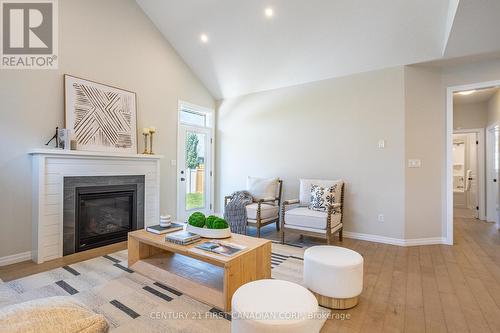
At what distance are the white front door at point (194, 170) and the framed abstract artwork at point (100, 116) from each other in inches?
42.2

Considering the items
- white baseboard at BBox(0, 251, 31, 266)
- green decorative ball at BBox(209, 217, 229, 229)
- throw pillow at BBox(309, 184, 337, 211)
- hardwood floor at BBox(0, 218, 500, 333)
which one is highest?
throw pillow at BBox(309, 184, 337, 211)

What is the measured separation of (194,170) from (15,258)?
2.99 metres

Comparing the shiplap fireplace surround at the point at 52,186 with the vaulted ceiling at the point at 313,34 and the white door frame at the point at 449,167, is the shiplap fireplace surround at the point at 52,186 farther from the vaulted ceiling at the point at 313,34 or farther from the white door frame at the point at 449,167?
the white door frame at the point at 449,167

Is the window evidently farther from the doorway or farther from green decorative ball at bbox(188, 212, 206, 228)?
green decorative ball at bbox(188, 212, 206, 228)

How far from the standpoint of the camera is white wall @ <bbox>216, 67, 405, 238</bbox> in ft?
12.6

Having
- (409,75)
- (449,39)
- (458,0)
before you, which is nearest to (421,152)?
(409,75)

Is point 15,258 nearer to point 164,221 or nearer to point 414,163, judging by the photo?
point 164,221

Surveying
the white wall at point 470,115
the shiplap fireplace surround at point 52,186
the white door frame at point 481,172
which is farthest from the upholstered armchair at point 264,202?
the white wall at point 470,115

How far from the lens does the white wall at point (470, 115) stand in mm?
5680

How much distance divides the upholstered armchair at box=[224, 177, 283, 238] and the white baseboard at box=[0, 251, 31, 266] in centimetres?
265

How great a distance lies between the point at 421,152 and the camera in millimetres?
3814

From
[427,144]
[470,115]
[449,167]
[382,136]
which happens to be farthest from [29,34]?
[470,115]

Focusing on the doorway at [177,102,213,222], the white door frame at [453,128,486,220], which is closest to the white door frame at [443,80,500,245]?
the white door frame at [453,128,486,220]

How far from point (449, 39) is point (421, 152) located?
1524mm
